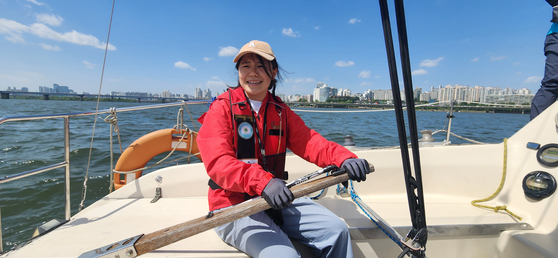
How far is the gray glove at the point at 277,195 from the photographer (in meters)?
0.92

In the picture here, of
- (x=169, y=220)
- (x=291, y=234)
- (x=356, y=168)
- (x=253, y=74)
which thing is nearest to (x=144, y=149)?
(x=169, y=220)

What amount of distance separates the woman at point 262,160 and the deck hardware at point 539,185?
1.41 m

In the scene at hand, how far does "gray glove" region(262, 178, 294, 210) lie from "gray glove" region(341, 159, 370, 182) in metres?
0.33

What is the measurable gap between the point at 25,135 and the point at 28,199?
5.94 meters

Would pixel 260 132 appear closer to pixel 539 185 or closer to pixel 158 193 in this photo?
pixel 158 193

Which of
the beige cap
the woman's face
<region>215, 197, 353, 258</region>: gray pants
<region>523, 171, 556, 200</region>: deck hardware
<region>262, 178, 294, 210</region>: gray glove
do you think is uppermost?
the beige cap

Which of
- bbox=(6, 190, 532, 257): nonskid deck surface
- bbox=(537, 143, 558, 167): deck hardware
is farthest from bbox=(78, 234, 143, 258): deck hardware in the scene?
bbox=(537, 143, 558, 167): deck hardware

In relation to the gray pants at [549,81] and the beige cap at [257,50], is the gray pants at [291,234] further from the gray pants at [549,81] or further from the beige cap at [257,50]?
the gray pants at [549,81]

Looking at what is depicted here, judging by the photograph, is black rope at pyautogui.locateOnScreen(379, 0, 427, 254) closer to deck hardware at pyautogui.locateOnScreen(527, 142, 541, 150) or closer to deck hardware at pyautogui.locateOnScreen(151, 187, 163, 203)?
deck hardware at pyautogui.locateOnScreen(527, 142, 541, 150)

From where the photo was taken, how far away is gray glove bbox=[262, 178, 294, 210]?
92 cm

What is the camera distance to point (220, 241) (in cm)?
127

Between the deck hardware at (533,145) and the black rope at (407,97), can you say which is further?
the deck hardware at (533,145)

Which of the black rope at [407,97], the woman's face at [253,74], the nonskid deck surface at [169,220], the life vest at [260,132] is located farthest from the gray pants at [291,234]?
the woman's face at [253,74]

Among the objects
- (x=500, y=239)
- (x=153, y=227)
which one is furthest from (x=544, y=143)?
(x=153, y=227)
